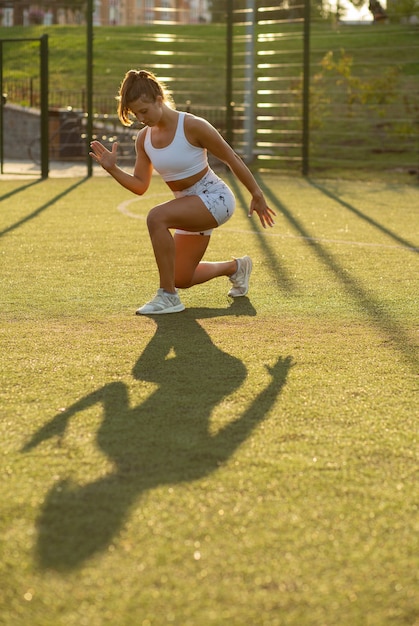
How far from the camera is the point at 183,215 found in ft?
21.1

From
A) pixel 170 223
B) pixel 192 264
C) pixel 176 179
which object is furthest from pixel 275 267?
pixel 170 223

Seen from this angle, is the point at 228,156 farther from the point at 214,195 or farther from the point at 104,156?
the point at 104,156

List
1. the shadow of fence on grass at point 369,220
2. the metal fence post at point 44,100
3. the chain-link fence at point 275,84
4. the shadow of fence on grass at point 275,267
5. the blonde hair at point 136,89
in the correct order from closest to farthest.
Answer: the blonde hair at point 136,89 < the shadow of fence on grass at point 275,267 < the shadow of fence on grass at point 369,220 < the metal fence post at point 44,100 < the chain-link fence at point 275,84

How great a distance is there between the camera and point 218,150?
6.33 m

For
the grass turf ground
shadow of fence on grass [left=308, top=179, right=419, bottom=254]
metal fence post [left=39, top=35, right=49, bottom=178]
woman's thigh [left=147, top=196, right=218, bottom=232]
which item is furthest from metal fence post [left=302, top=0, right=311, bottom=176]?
woman's thigh [left=147, top=196, right=218, bottom=232]

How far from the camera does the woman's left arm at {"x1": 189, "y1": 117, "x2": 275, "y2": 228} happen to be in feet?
20.4

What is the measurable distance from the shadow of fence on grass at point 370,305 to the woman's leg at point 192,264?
2.83ft

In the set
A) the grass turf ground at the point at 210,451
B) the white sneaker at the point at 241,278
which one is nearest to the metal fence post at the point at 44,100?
the grass turf ground at the point at 210,451

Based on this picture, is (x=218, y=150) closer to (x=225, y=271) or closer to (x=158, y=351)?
(x=225, y=271)

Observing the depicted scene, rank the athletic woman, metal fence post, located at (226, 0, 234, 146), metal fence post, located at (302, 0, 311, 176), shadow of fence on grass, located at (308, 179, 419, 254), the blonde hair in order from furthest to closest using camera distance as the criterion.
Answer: metal fence post, located at (226, 0, 234, 146) → metal fence post, located at (302, 0, 311, 176) → shadow of fence on grass, located at (308, 179, 419, 254) → the athletic woman → the blonde hair

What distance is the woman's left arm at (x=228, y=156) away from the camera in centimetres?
623

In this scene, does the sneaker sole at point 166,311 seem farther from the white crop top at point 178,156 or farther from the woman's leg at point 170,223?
the white crop top at point 178,156

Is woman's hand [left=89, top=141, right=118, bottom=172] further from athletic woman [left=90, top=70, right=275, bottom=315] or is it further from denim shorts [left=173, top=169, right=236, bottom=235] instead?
denim shorts [left=173, top=169, right=236, bottom=235]

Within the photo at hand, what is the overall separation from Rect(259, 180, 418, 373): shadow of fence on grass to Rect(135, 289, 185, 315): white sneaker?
1.11 metres
